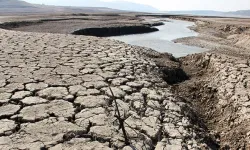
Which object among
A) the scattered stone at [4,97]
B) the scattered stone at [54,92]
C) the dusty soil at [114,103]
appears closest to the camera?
the dusty soil at [114,103]

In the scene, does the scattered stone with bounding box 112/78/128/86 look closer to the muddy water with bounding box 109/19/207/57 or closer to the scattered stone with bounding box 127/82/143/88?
the scattered stone with bounding box 127/82/143/88

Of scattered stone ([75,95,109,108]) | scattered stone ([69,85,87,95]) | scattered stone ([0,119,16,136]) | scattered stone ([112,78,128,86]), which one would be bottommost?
scattered stone ([0,119,16,136])

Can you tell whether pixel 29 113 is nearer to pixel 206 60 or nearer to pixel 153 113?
pixel 153 113

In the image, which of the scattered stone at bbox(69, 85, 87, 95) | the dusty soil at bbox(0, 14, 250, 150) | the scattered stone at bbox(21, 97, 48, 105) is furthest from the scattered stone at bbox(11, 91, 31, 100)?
the scattered stone at bbox(69, 85, 87, 95)

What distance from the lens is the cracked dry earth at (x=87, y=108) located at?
3.16m

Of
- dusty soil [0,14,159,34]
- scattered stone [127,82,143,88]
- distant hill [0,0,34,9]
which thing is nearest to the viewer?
scattered stone [127,82,143,88]

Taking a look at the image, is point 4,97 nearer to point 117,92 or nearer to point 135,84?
point 117,92

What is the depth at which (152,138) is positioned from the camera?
11.2 ft

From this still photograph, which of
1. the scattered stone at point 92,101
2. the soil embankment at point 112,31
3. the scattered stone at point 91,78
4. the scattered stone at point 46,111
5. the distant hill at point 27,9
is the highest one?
the scattered stone at point 91,78

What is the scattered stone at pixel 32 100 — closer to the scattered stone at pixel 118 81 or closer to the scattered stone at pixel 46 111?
the scattered stone at pixel 46 111

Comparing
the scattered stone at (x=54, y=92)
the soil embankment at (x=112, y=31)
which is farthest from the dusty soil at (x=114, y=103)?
the soil embankment at (x=112, y=31)

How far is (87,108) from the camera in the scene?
386cm

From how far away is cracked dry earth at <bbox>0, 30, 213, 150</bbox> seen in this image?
3.16 meters

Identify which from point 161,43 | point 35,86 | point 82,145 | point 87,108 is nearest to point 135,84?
point 87,108
